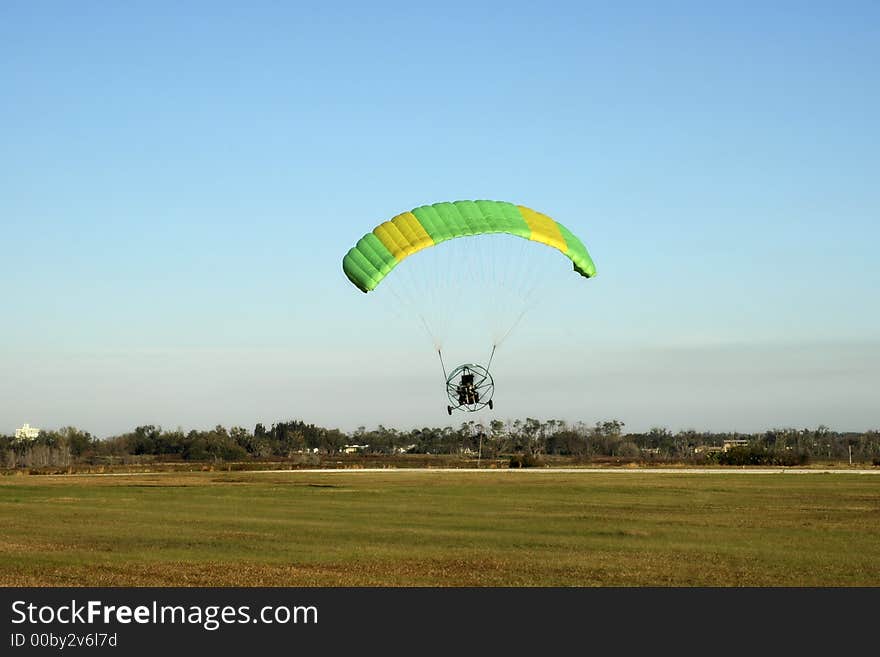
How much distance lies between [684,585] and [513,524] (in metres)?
14.0

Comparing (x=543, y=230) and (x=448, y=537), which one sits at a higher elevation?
(x=543, y=230)

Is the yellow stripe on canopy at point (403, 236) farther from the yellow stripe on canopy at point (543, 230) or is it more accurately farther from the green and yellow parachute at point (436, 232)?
the yellow stripe on canopy at point (543, 230)

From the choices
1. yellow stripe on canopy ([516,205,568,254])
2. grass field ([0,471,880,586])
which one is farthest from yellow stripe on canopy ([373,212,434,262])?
grass field ([0,471,880,586])

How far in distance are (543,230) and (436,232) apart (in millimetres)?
4067

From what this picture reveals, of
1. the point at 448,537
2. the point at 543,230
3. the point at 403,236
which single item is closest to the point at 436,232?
the point at 403,236

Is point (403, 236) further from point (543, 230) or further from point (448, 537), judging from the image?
point (448, 537)

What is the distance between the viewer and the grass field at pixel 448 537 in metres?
23.0

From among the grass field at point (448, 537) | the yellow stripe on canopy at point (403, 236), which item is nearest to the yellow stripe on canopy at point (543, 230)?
the yellow stripe on canopy at point (403, 236)

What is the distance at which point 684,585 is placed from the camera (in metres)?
21.5

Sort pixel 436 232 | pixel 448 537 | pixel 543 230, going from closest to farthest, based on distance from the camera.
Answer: pixel 448 537 → pixel 436 232 → pixel 543 230

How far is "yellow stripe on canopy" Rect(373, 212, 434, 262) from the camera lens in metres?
37.9

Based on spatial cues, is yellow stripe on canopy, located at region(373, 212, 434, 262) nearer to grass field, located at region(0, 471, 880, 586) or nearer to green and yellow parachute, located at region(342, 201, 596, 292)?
green and yellow parachute, located at region(342, 201, 596, 292)

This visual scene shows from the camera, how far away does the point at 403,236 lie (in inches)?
1506
